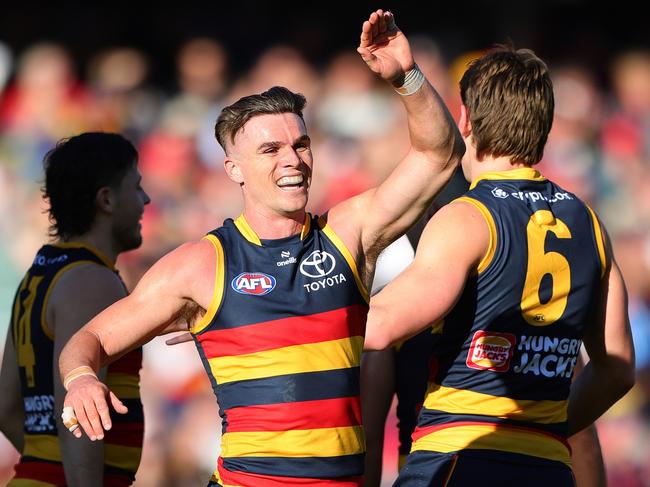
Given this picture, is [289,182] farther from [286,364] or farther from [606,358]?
[606,358]

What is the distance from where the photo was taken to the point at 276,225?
13.2 feet

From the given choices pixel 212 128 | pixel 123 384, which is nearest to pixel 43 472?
pixel 123 384

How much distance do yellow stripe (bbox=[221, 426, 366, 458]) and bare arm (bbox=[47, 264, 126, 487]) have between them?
0.99 m

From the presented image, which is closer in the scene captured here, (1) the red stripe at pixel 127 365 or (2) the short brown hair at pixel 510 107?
(2) the short brown hair at pixel 510 107

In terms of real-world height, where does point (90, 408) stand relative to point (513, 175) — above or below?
below

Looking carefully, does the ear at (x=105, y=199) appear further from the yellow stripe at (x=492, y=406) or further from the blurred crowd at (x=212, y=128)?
the blurred crowd at (x=212, y=128)

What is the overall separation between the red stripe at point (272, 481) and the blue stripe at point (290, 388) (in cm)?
24

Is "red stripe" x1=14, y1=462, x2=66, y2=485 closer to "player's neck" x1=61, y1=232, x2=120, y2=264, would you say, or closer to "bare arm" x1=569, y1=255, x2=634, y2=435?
"player's neck" x1=61, y1=232, x2=120, y2=264

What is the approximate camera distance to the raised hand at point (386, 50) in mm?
3736

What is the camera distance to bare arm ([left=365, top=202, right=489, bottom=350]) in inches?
A: 138

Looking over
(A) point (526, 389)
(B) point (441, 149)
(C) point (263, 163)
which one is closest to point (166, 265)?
(C) point (263, 163)

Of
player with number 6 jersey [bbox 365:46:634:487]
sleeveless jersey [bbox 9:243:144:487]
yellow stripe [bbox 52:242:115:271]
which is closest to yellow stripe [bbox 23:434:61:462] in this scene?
sleeveless jersey [bbox 9:243:144:487]

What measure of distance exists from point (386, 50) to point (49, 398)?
2259mm

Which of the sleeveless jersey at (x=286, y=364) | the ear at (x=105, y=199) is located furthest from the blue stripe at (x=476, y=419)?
the ear at (x=105, y=199)
